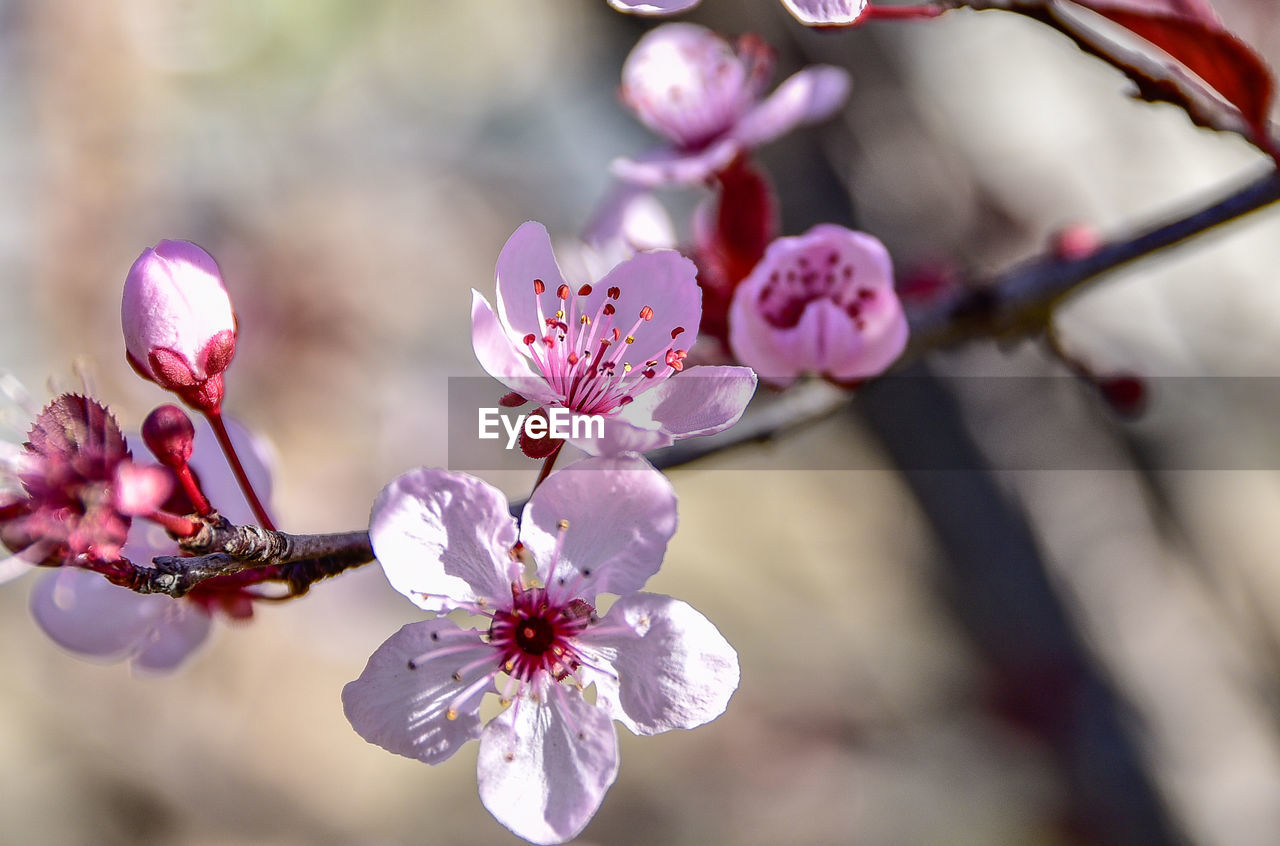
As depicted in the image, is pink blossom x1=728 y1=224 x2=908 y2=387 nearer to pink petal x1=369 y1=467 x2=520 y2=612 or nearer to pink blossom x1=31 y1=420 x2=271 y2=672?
pink petal x1=369 y1=467 x2=520 y2=612

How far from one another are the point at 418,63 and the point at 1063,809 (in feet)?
12.2

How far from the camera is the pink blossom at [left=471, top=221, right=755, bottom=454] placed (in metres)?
0.66

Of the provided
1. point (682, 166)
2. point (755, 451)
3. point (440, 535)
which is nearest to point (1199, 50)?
point (682, 166)

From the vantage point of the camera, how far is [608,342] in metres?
0.77

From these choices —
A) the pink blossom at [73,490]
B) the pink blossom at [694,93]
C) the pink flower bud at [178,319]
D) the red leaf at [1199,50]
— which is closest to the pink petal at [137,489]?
the pink blossom at [73,490]

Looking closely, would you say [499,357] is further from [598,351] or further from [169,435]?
[169,435]

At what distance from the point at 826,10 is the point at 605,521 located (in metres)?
0.43

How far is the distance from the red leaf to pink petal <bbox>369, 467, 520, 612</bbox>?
2.02 feet

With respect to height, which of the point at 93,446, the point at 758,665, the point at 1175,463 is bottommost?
the point at 758,665

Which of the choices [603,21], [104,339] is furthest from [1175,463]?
[104,339]

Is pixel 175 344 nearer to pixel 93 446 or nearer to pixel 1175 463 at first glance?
pixel 93 446

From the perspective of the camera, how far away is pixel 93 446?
606mm

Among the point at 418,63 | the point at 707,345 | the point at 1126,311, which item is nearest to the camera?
the point at 707,345

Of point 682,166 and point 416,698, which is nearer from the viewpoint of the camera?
point 416,698
